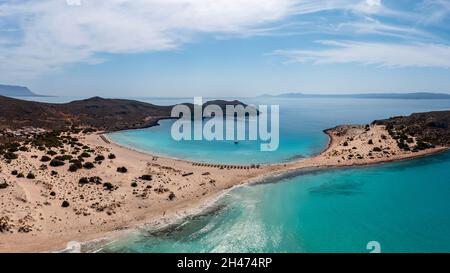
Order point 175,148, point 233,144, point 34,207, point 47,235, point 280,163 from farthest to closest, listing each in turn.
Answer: point 233,144 → point 175,148 → point 280,163 → point 34,207 → point 47,235

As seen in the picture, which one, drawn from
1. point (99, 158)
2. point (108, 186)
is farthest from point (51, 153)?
point (108, 186)

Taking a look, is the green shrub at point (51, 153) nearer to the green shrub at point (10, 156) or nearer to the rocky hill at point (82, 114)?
the green shrub at point (10, 156)

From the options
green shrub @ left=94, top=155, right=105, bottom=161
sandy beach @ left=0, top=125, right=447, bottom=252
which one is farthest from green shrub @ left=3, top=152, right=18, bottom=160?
green shrub @ left=94, top=155, right=105, bottom=161

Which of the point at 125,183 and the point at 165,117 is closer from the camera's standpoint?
the point at 125,183

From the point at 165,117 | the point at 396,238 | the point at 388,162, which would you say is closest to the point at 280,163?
the point at 388,162

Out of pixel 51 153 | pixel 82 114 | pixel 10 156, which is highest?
pixel 82 114

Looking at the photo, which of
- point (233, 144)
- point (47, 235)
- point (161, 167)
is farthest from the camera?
point (233, 144)

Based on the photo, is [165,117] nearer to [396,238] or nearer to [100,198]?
[100,198]

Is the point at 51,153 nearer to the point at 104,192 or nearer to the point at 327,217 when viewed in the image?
the point at 104,192
